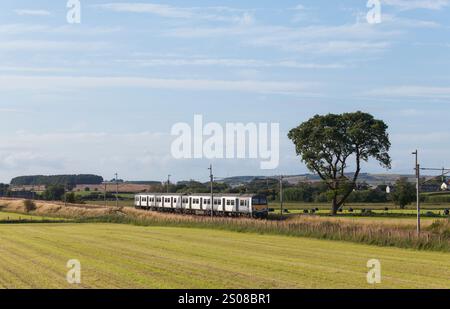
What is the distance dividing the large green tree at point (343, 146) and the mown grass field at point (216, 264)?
1923 inches

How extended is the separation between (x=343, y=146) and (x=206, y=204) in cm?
2126

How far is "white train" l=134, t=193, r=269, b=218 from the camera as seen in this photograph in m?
82.7

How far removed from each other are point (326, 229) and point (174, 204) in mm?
52676

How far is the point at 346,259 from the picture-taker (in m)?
34.4

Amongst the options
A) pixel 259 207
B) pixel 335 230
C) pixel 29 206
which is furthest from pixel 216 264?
pixel 29 206

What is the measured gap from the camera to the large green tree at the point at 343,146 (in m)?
94.9

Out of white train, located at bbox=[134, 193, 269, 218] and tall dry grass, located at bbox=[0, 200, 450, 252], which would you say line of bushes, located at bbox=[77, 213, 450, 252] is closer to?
tall dry grass, located at bbox=[0, 200, 450, 252]

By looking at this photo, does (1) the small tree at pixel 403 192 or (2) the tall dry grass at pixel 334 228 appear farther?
(1) the small tree at pixel 403 192

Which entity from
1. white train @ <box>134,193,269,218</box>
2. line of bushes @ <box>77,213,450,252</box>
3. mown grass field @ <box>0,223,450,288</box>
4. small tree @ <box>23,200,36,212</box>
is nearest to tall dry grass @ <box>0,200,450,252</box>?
line of bushes @ <box>77,213,450,252</box>

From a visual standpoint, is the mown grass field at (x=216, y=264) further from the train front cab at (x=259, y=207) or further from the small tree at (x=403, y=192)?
the small tree at (x=403, y=192)

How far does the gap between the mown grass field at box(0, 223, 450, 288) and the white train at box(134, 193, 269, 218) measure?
34.9 m

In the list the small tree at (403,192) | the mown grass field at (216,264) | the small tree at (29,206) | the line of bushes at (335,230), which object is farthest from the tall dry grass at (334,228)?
the small tree at (403,192)
